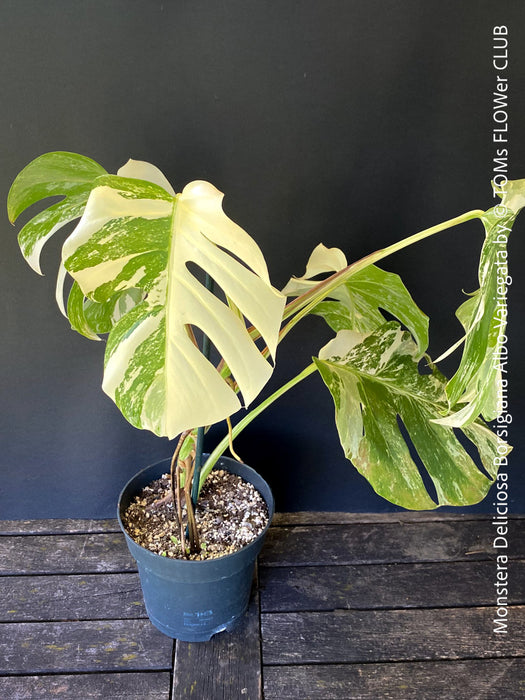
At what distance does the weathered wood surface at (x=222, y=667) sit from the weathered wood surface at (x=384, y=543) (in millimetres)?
212

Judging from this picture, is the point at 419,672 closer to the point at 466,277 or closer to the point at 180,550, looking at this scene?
the point at 180,550

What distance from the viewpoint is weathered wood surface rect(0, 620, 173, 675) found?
1051mm

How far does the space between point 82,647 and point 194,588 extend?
28 cm

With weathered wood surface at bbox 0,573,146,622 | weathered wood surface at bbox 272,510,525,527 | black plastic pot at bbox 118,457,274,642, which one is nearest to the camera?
black plastic pot at bbox 118,457,274,642

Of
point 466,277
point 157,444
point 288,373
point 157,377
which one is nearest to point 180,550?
point 157,444

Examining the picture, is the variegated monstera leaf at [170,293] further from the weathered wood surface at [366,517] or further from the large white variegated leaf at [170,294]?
the weathered wood surface at [366,517]

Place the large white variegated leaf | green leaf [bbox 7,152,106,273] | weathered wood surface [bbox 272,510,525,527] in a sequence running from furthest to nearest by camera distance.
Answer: weathered wood surface [bbox 272,510,525,527] < green leaf [bbox 7,152,106,273] < the large white variegated leaf

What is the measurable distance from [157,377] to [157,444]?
2.53ft

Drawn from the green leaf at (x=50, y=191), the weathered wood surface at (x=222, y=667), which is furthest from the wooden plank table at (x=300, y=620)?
the green leaf at (x=50, y=191)

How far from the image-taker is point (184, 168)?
3.60 feet

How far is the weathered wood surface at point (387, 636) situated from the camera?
3.57ft

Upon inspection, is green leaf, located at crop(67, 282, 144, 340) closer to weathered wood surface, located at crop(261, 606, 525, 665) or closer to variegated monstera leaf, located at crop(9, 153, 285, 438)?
variegated monstera leaf, located at crop(9, 153, 285, 438)

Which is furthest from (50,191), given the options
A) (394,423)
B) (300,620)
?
(300,620)

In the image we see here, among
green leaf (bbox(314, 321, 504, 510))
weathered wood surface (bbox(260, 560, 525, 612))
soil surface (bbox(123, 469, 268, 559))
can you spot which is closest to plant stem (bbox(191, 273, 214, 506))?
soil surface (bbox(123, 469, 268, 559))
